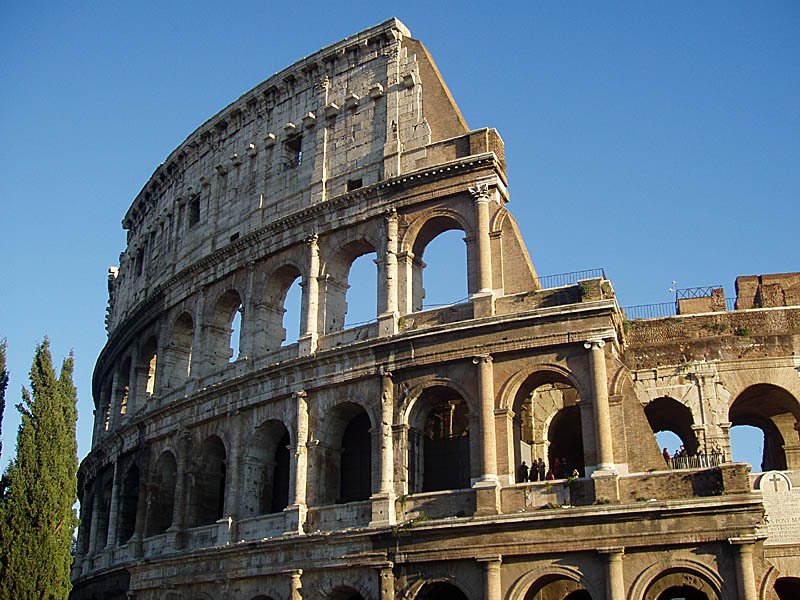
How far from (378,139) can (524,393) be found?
7.86 m

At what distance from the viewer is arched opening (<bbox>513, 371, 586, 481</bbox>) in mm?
21141

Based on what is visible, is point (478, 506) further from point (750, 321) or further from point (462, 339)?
point (750, 321)

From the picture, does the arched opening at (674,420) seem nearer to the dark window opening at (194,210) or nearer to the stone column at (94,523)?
the dark window opening at (194,210)

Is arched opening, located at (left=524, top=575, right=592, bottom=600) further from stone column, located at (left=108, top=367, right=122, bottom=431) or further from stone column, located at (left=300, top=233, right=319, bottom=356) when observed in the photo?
stone column, located at (left=108, top=367, right=122, bottom=431)

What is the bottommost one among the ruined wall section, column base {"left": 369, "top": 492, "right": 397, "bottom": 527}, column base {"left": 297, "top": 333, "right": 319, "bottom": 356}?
column base {"left": 369, "top": 492, "right": 397, "bottom": 527}

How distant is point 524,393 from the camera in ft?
69.2

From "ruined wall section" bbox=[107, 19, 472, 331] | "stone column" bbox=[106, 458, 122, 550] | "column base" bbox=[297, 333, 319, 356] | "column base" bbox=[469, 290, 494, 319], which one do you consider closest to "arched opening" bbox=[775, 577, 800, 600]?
"column base" bbox=[469, 290, 494, 319]

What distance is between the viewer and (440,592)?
21.1 meters

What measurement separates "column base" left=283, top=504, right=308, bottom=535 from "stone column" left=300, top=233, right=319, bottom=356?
3735 mm

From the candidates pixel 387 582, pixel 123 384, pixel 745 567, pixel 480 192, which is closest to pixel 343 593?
pixel 387 582

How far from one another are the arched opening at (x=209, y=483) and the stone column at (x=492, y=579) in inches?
370

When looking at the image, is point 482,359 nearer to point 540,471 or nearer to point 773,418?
point 540,471

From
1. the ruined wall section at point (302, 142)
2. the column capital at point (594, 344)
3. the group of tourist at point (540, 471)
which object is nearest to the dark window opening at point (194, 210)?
the ruined wall section at point (302, 142)

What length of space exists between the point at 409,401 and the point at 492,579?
4.42 m
